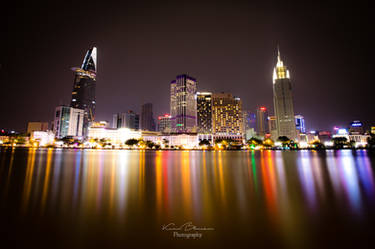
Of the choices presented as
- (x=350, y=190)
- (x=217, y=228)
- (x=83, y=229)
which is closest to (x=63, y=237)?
(x=83, y=229)

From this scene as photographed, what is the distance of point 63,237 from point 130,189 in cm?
726

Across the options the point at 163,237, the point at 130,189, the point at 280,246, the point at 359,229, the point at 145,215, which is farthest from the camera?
the point at 130,189

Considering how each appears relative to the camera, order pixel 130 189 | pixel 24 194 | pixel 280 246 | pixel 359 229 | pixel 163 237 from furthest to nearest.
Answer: pixel 130 189 → pixel 24 194 → pixel 359 229 → pixel 163 237 → pixel 280 246

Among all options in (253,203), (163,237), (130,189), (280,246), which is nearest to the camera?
(280,246)

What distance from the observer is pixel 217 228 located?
7008 mm

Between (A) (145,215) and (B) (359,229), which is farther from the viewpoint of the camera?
(A) (145,215)

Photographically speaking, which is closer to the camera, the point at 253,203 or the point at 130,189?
the point at 253,203

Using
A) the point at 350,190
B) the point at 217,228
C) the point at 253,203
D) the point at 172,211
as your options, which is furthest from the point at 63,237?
the point at 350,190

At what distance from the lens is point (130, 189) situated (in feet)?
44.8

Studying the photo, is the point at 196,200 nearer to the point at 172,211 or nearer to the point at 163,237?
the point at 172,211

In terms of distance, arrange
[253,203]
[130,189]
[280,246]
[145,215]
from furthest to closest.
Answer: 1. [130,189]
2. [253,203]
3. [145,215]
4. [280,246]

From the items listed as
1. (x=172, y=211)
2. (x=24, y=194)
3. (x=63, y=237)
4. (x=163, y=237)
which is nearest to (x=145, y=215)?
(x=172, y=211)

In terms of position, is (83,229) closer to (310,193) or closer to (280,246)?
(280,246)

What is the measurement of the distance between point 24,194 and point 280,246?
14611mm
